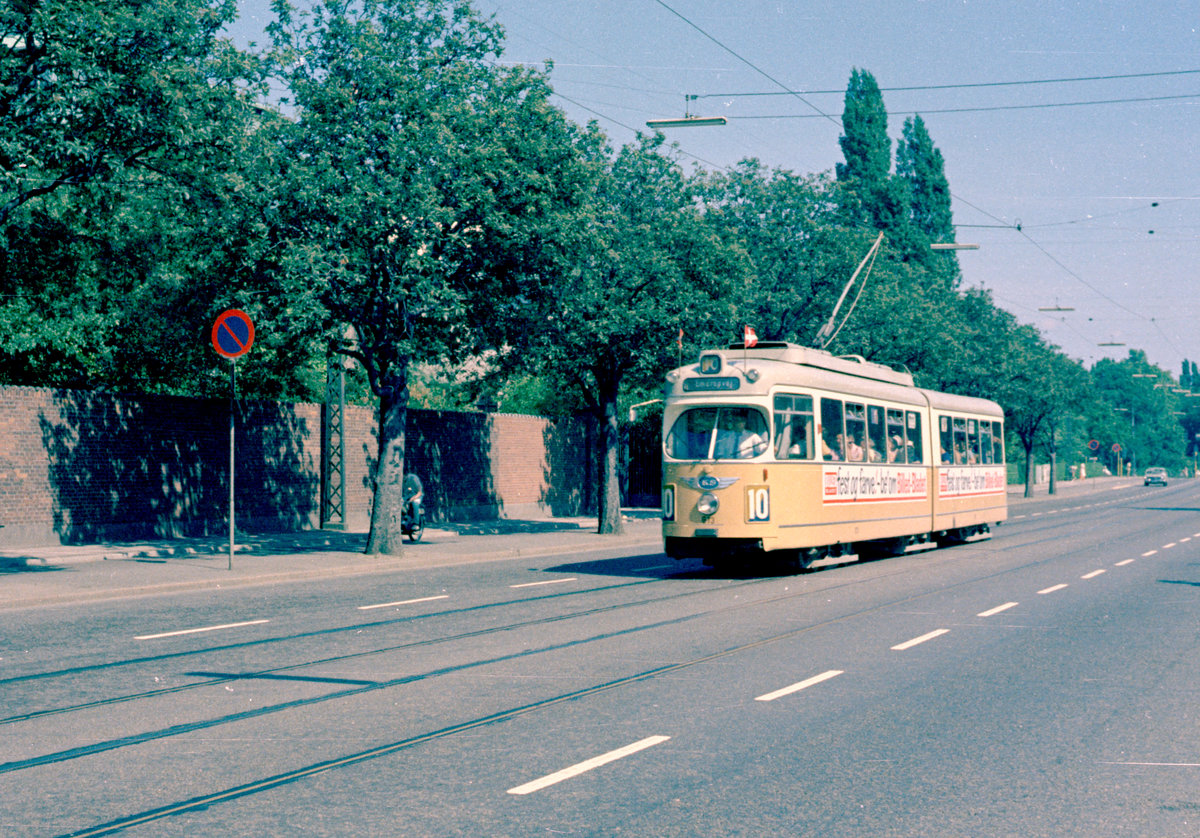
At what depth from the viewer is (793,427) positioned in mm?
18328

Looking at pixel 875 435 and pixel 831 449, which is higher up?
pixel 875 435

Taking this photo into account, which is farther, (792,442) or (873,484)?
(873,484)

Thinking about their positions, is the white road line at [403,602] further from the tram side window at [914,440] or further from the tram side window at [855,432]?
the tram side window at [914,440]

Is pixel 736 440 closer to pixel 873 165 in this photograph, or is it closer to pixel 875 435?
pixel 875 435

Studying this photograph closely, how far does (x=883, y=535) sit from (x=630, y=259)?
831 cm

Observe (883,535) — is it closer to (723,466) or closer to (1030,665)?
(723,466)

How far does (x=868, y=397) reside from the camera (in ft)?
68.7

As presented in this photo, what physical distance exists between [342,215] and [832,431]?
8.30m

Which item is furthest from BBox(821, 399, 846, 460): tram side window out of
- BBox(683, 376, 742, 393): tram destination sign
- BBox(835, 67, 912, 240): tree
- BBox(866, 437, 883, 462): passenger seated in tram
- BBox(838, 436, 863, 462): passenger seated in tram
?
BBox(835, 67, 912, 240): tree

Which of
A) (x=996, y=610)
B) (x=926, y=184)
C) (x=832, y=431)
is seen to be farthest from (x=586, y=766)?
(x=926, y=184)

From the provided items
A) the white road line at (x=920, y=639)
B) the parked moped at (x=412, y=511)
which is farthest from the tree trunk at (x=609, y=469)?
the white road line at (x=920, y=639)

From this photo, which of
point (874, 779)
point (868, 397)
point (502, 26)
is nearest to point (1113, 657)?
point (874, 779)

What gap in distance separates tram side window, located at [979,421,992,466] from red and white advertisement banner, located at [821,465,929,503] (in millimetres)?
4610

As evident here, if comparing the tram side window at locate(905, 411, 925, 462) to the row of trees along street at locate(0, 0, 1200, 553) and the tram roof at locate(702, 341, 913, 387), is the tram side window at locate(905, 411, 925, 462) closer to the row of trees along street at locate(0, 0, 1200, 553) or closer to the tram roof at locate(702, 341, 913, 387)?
the tram roof at locate(702, 341, 913, 387)
